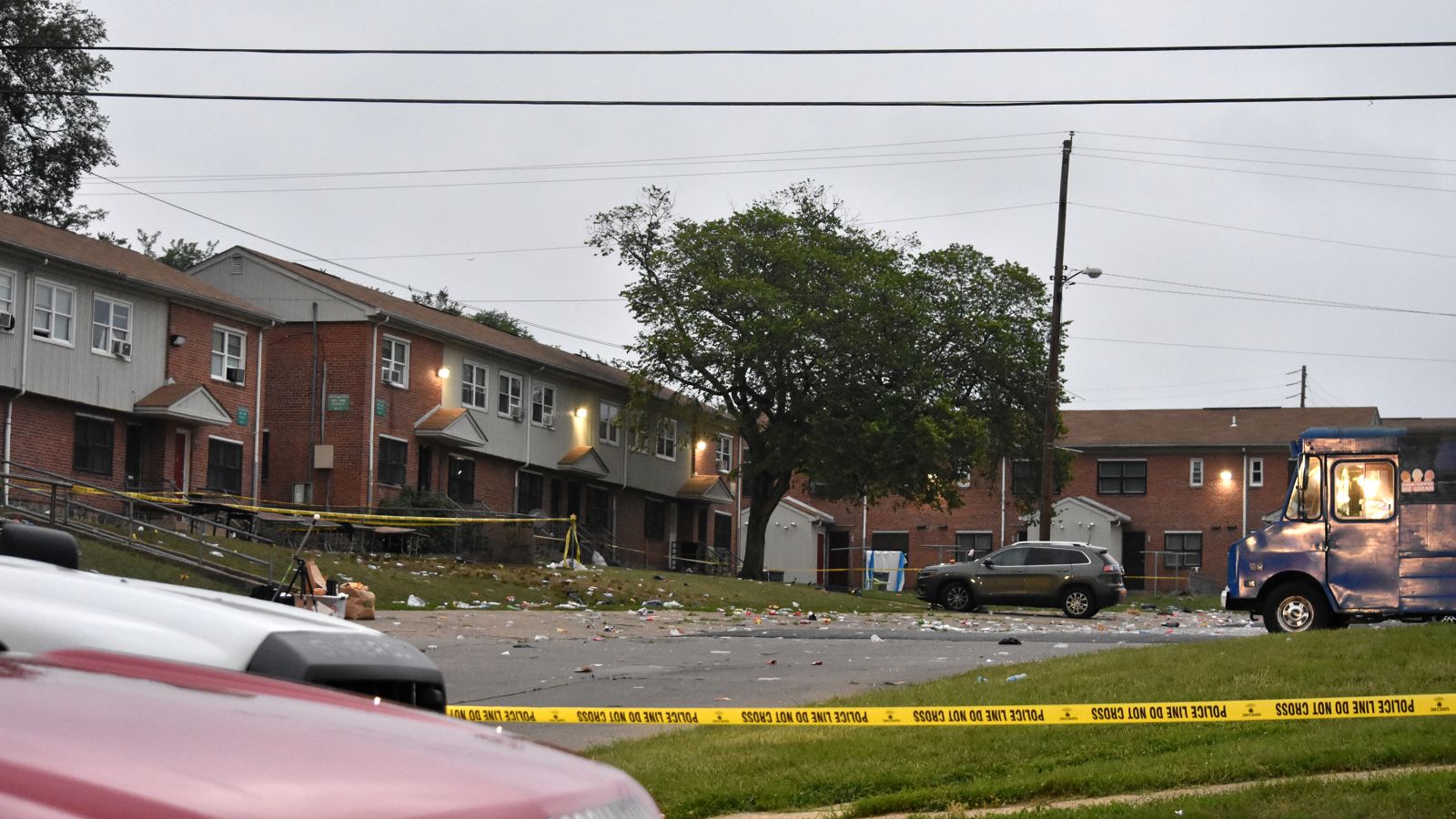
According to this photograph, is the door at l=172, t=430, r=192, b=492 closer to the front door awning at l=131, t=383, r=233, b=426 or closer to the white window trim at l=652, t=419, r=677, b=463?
the front door awning at l=131, t=383, r=233, b=426

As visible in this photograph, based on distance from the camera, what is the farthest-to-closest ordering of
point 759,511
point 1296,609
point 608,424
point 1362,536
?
point 608,424 < point 759,511 < point 1296,609 < point 1362,536

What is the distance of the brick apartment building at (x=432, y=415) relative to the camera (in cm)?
4666

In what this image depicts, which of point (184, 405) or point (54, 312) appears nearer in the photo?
point (54, 312)

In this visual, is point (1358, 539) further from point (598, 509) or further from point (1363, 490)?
point (598, 509)

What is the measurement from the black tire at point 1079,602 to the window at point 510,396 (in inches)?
892

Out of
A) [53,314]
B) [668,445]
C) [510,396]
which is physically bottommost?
[668,445]

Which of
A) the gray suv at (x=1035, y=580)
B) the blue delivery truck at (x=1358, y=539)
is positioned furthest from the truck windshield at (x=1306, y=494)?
the gray suv at (x=1035, y=580)

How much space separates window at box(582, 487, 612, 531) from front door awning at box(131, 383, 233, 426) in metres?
17.9

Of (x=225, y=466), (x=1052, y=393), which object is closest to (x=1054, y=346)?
(x=1052, y=393)

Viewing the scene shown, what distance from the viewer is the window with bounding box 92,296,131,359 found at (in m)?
39.6

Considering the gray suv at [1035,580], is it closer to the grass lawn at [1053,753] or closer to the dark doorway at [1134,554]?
the grass lawn at [1053,753]

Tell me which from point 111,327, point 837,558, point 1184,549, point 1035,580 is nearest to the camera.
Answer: point 1035,580

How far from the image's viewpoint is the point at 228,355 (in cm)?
4391

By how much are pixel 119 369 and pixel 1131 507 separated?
4330cm
